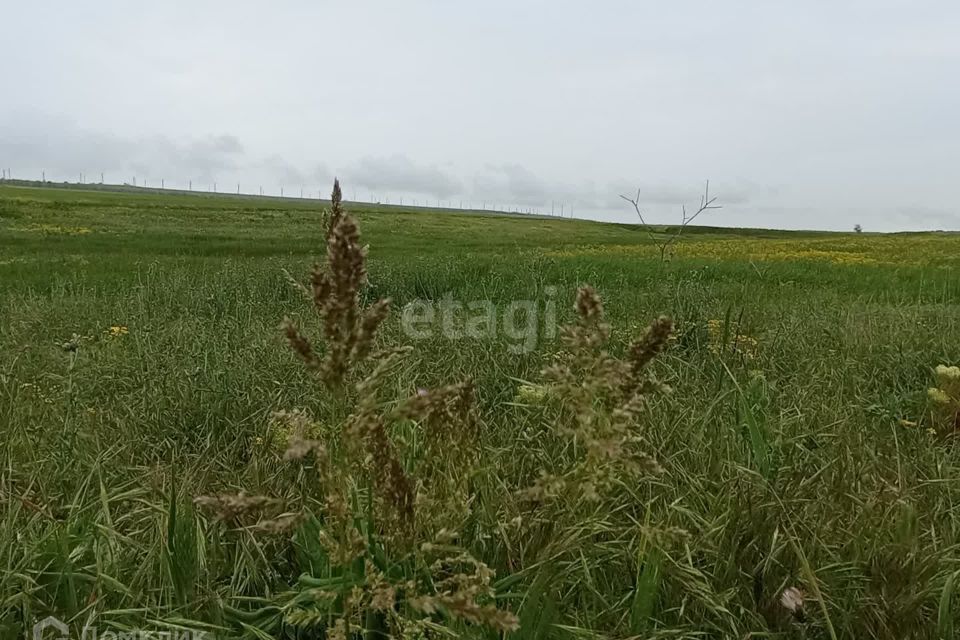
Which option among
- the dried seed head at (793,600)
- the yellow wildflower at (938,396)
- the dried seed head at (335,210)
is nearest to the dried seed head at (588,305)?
the dried seed head at (335,210)

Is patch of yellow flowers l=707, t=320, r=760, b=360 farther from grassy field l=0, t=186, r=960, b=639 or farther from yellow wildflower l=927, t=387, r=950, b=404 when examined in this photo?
yellow wildflower l=927, t=387, r=950, b=404

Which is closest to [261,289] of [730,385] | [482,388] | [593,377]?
[482,388]

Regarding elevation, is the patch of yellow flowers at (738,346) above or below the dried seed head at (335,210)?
below

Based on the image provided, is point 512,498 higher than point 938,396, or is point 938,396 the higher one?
point 938,396

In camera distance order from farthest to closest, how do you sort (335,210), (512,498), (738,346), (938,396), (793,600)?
(738,346) < (938,396) < (512,498) < (793,600) < (335,210)

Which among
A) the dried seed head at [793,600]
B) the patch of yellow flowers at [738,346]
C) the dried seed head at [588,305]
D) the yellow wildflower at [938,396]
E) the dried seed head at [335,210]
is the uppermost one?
the dried seed head at [335,210]

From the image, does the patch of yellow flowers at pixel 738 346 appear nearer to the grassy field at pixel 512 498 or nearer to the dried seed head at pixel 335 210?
the grassy field at pixel 512 498

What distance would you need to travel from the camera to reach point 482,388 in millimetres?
3234

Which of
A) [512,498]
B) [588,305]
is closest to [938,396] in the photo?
[512,498]

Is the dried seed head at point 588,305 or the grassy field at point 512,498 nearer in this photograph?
the dried seed head at point 588,305

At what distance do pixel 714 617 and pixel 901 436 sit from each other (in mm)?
1833

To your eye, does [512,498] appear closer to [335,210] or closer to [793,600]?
[793,600]

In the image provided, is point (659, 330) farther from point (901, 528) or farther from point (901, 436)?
point (901, 436)

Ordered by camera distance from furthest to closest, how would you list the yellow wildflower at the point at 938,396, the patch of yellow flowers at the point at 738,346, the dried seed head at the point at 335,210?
the patch of yellow flowers at the point at 738,346
the yellow wildflower at the point at 938,396
the dried seed head at the point at 335,210
